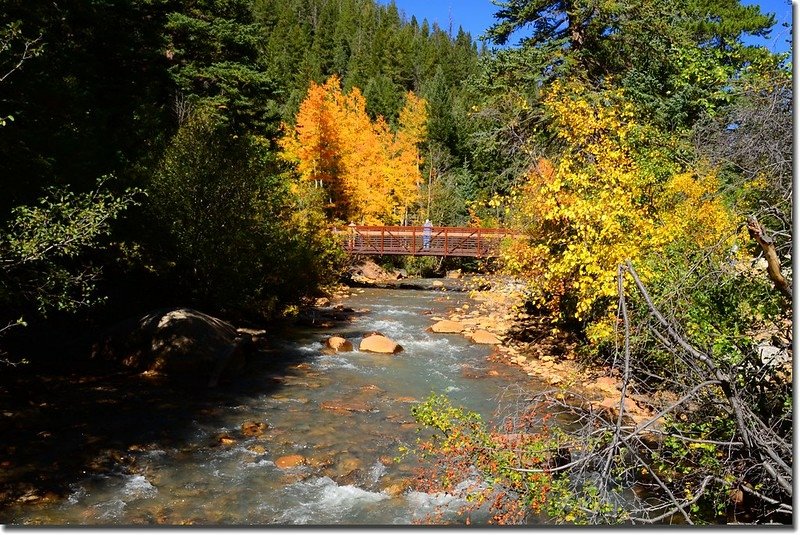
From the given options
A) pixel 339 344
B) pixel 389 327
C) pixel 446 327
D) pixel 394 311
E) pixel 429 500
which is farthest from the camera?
pixel 394 311

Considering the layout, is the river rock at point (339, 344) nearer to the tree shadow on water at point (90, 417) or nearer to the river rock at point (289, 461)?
the tree shadow on water at point (90, 417)

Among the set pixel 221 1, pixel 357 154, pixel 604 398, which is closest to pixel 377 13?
pixel 357 154

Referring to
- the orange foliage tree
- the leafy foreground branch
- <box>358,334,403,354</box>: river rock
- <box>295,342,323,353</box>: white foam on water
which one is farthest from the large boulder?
the orange foliage tree

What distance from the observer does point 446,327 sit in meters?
15.7

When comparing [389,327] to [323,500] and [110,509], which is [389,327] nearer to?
[323,500]

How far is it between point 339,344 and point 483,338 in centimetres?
356

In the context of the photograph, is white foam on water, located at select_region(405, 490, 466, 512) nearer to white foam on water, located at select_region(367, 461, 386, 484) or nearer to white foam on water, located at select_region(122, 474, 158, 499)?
white foam on water, located at select_region(367, 461, 386, 484)

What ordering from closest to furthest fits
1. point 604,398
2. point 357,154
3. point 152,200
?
point 604,398 < point 152,200 < point 357,154

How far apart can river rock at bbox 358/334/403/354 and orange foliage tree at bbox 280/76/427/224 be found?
17638 mm

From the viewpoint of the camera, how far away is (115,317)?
13219 mm

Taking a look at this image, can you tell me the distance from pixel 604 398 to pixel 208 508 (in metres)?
6.07

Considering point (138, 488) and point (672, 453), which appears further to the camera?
point (138, 488)

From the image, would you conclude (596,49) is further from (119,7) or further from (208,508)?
(208,508)

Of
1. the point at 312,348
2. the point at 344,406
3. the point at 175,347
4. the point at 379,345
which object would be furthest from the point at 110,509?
the point at 379,345
